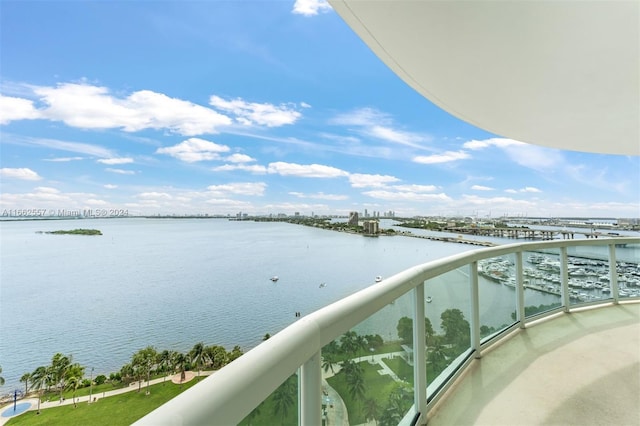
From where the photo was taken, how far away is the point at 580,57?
2404 millimetres

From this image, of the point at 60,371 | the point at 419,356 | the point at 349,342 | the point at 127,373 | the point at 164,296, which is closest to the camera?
the point at 349,342

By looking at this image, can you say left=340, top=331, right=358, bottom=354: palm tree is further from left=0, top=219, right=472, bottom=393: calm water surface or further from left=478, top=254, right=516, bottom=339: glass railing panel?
left=0, top=219, right=472, bottom=393: calm water surface

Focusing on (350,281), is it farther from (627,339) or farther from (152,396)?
(627,339)

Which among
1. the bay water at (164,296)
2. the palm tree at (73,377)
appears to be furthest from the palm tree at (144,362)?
the bay water at (164,296)

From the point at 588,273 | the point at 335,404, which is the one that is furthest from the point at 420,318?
the point at 588,273

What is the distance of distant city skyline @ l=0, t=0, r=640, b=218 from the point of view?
3931 centimetres

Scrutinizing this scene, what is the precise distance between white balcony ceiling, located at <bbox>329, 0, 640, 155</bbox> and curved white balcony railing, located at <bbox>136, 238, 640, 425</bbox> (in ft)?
5.09

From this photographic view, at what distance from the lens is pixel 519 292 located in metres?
3.15

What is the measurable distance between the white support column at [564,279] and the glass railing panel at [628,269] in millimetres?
1042

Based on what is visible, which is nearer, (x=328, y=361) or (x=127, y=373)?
(x=328, y=361)

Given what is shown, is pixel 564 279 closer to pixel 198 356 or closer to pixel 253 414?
pixel 253 414

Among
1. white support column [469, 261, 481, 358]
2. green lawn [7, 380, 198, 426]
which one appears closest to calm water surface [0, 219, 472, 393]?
green lawn [7, 380, 198, 426]

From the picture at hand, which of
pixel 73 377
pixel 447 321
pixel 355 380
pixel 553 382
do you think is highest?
pixel 355 380

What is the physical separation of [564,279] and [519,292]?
1031 mm
